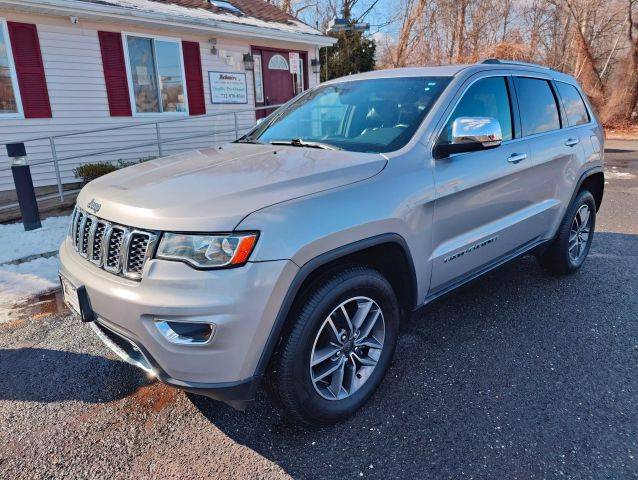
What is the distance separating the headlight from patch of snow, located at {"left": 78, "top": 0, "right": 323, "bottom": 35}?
8.76m

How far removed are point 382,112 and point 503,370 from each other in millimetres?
1827

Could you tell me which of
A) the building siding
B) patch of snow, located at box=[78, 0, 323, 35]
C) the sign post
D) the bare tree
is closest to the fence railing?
the building siding

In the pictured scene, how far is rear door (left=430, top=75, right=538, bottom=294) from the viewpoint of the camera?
9.22 ft

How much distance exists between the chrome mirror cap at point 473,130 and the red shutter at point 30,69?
8509 mm

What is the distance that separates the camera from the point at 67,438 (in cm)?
244

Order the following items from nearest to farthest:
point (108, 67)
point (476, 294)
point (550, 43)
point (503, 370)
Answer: point (503, 370)
point (476, 294)
point (108, 67)
point (550, 43)

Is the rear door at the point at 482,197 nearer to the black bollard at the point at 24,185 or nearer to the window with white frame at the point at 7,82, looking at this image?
the black bollard at the point at 24,185

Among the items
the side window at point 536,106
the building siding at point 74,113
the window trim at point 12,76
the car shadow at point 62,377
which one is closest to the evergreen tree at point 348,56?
the building siding at point 74,113

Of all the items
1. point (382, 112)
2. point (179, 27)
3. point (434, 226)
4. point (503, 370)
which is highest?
point (179, 27)

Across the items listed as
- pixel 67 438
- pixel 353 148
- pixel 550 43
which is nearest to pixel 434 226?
pixel 353 148

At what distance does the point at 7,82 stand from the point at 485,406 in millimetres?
9324

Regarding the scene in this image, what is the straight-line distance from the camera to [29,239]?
18.4 ft

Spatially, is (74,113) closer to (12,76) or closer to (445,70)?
(12,76)

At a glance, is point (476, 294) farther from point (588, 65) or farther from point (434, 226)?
point (588, 65)
